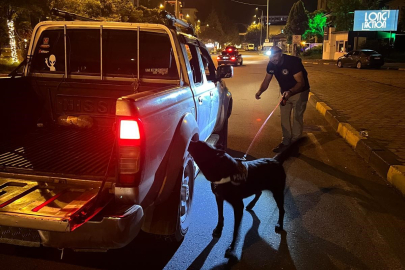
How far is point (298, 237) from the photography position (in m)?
3.86

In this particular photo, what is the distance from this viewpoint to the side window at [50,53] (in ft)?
16.2

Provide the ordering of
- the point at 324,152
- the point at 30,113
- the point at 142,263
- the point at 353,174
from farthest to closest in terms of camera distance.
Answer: the point at 324,152 → the point at 353,174 → the point at 30,113 → the point at 142,263

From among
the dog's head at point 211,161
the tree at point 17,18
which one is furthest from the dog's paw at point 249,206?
the tree at point 17,18

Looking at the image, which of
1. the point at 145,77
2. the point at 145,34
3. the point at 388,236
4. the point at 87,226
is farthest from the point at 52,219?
the point at 388,236

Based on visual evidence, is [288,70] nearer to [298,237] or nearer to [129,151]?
[298,237]

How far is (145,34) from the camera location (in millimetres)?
4723

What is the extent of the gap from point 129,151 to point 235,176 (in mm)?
1105

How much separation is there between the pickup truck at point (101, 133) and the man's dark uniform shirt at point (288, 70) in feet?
4.08

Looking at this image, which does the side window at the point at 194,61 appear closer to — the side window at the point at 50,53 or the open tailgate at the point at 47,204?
the side window at the point at 50,53

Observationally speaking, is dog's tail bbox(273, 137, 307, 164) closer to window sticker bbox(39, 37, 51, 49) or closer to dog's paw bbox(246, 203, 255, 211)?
dog's paw bbox(246, 203, 255, 211)

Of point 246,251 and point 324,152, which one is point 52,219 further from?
point 324,152

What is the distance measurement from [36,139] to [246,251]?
248cm

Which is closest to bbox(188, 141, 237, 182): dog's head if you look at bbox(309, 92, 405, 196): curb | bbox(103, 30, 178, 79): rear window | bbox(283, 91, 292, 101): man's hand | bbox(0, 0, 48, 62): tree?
bbox(103, 30, 178, 79): rear window

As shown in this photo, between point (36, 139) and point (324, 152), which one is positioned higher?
point (36, 139)
